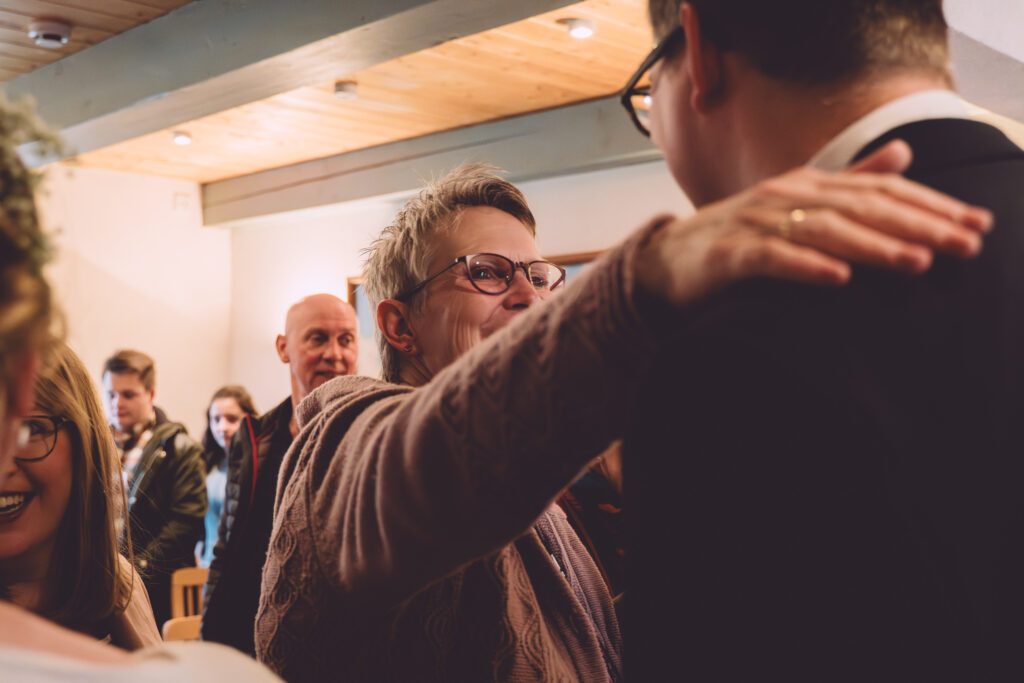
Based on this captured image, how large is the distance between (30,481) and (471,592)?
0.84 m

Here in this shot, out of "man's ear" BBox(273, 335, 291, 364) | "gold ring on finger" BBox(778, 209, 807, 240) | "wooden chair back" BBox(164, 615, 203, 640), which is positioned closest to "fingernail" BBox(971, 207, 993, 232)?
"gold ring on finger" BBox(778, 209, 807, 240)

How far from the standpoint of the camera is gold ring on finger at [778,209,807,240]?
0.69m

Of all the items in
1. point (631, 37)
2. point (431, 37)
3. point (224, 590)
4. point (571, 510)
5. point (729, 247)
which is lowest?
point (224, 590)

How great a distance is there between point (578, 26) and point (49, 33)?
2.36 metres

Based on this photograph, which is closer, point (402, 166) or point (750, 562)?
point (750, 562)

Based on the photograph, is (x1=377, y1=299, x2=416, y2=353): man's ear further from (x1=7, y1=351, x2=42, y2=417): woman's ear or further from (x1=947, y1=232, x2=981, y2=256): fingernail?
(x1=947, y1=232, x2=981, y2=256): fingernail

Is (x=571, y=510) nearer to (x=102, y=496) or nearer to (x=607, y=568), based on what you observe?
(x=607, y=568)

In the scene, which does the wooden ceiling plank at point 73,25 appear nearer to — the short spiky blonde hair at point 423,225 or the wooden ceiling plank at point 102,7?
the wooden ceiling plank at point 102,7

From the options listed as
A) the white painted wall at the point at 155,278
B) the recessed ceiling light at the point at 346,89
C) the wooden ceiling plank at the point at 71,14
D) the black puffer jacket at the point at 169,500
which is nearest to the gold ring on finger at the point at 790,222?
the black puffer jacket at the point at 169,500

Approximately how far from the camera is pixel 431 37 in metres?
3.65

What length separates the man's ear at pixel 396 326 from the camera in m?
1.60

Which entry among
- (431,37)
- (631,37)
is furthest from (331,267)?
(431,37)

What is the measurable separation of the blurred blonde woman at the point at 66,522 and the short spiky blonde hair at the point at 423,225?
1.77ft

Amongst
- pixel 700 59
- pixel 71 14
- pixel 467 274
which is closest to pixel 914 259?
pixel 700 59
